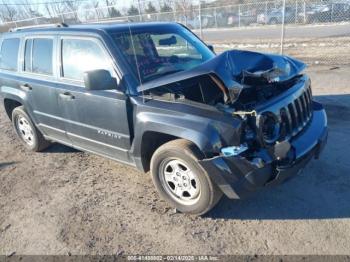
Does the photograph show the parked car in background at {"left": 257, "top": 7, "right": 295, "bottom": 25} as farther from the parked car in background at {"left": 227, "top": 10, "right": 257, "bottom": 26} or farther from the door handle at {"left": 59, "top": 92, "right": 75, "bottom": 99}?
the door handle at {"left": 59, "top": 92, "right": 75, "bottom": 99}

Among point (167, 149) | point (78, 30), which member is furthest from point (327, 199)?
Result: point (78, 30)

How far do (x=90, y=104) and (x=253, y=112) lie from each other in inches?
79.2

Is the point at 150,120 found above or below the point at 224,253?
above

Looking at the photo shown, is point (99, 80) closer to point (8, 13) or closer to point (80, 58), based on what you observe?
point (80, 58)

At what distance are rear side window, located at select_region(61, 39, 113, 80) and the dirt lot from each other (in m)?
1.45

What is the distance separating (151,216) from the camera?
3.83 metres

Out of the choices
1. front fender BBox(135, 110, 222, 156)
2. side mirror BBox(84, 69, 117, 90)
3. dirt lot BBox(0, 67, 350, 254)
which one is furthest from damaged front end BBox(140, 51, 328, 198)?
dirt lot BBox(0, 67, 350, 254)

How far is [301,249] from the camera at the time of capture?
313 centimetres

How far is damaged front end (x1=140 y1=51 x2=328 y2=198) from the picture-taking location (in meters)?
3.18

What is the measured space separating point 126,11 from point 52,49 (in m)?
16.9

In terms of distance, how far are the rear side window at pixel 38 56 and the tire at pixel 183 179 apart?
86.1 inches

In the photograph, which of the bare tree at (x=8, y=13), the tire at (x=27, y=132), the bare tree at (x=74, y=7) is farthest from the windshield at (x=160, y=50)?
the bare tree at (x=8, y=13)

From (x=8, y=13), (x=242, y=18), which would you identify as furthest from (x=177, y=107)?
(x=8, y=13)

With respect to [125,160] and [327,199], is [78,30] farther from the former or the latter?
[327,199]
